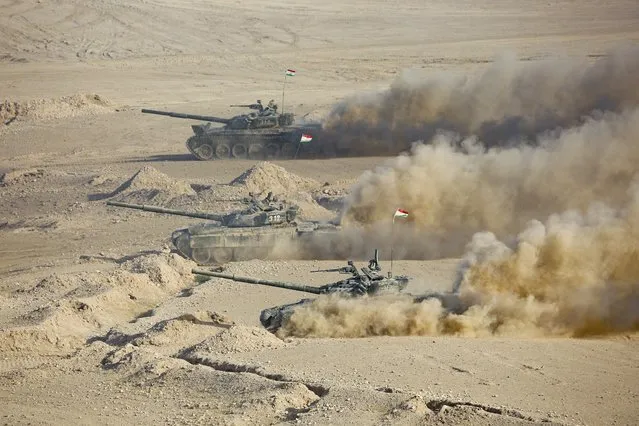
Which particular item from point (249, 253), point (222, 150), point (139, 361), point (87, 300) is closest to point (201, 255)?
point (249, 253)

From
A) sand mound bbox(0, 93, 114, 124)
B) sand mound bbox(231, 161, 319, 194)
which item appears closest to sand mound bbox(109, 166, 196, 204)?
sand mound bbox(231, 161, 319, 194)

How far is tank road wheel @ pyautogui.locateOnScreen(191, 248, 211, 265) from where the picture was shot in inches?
933

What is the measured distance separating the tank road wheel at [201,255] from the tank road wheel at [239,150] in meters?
11.6

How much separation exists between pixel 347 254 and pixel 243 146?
11.7 meters

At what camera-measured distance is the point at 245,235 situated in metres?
23.6

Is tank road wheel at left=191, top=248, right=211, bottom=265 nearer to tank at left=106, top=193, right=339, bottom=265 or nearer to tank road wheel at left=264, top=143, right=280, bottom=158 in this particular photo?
tank at left=106, top=193, right=339, bottom=265

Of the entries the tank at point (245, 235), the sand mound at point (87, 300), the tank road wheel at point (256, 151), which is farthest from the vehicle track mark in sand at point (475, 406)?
the tank road wheel at point (256, 151)

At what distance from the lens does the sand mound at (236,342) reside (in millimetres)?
17391

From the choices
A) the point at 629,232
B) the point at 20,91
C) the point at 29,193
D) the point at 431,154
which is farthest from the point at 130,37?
the point at 629,232

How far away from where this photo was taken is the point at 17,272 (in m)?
24.1

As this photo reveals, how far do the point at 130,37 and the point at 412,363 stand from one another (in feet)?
147

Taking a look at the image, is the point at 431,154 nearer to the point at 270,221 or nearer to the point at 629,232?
the point at 270,221

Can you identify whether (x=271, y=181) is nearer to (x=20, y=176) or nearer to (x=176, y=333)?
(x=20, y=176)

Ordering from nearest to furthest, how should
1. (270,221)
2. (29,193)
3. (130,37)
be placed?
(270,221), (29,193), (130,37)
